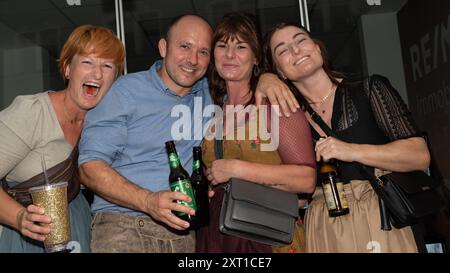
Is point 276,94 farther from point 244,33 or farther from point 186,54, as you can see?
point 186,54

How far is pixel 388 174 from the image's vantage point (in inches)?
67.8

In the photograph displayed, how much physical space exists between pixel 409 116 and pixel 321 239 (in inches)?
23.5

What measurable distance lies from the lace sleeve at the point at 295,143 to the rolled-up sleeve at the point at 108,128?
2.08 feet

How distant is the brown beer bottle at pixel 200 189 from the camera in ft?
5.88

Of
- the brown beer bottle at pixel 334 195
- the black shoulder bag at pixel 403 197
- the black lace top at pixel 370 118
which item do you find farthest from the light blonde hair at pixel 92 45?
the black shoulder bag at pixel 403 197

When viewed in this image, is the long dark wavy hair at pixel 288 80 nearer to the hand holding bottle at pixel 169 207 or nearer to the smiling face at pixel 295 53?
the smiling face at pixel 295 53

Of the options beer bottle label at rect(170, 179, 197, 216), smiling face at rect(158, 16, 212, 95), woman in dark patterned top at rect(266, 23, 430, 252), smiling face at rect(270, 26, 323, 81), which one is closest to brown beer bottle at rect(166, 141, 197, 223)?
beer bottle label at rect(170, 179, 197, 216)

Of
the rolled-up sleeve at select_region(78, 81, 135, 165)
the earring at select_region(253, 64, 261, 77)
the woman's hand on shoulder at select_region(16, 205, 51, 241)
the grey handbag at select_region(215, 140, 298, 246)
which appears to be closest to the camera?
the woman's hand on shoulder at select_region(16, 205, 51, 241)

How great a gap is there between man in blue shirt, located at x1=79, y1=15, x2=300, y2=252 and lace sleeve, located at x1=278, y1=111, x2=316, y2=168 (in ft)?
0.55

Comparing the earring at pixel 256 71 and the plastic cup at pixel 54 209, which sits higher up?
the earring at pixel 256 71

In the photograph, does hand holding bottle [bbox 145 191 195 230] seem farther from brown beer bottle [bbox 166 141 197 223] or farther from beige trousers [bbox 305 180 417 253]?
beige trousers [bbox 305 180 417 253]

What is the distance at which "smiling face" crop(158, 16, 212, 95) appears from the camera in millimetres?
1976
